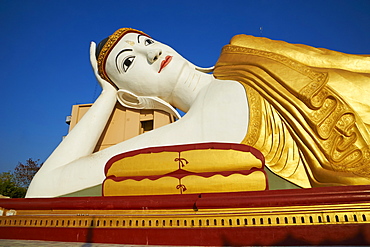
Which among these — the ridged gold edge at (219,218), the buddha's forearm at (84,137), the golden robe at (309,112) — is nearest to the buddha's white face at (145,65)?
the buddha's forearm at (84,137)

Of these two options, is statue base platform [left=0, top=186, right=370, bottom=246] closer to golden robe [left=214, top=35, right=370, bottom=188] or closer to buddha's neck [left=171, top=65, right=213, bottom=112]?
golden robe [left=214, top=35, right=370, bottom=188]

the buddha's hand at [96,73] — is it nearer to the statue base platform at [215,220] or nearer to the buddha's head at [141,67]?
the buddha's head at [141,67]

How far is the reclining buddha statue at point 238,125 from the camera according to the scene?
8.28ft

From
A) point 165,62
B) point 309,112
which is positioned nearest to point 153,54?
point 165,62

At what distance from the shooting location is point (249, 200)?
186 centimetres

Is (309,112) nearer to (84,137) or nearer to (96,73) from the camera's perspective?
(84,137)

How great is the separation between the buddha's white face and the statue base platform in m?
2.43

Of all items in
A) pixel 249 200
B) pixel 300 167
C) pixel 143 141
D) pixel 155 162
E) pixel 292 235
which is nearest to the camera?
pixel 292 235

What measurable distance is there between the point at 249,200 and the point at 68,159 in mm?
2663

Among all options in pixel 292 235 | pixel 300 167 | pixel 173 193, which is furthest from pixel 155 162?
pixel 300 167

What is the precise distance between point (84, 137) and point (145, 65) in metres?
1.51

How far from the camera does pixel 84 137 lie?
3.80 meters

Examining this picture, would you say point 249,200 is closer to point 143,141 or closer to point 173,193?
point 173,193

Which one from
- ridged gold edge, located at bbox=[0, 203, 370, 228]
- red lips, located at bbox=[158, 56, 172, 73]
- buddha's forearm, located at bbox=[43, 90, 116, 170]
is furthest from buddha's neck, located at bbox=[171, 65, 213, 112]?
ridged gold edge, located at bbox=[0, 203, 370, 228]
